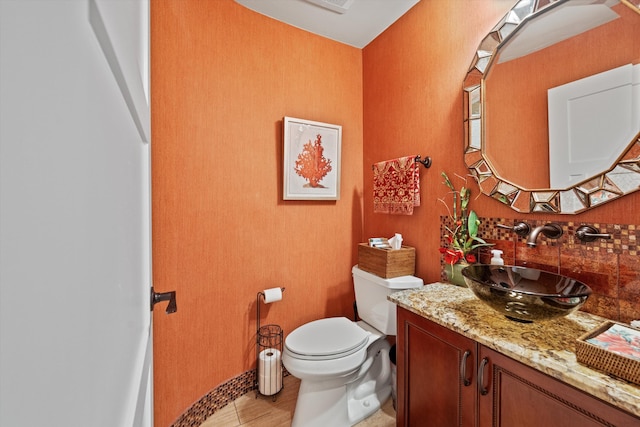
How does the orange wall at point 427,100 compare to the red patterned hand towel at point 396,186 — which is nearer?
the orange wall at point 427,100

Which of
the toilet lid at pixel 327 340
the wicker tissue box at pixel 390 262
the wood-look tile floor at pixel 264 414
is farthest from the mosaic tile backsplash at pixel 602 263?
the wood-look tile floor at pixel 264 414

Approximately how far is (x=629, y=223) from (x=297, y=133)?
5.67 feet

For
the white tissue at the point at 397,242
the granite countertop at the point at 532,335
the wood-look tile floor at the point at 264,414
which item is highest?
the white tissue at the point at 397,242

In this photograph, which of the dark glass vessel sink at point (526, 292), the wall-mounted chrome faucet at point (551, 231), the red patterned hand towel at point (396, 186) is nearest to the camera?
the dark glass vessel sink at point (526, 292)

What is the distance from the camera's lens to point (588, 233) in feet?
3.58

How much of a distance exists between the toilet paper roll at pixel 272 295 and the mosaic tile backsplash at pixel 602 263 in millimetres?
1371

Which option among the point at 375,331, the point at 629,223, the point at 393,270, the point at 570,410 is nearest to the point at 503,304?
the point at 570,410

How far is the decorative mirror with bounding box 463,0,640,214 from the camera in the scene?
3.42 feet

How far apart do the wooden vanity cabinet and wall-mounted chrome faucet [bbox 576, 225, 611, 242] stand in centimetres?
62

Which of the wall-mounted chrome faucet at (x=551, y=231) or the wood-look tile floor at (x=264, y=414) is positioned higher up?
the wall-mounted chrome faucet at (x=551, y=231)

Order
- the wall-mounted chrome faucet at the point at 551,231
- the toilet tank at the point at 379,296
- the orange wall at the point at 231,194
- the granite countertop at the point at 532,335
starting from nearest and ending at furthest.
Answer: the granite countertop at the point at 532,335
the wall-mounted chrome faucet at the point at 551,231
the orange wall at the point at 231,194
the toilet tank at the point at 379,296

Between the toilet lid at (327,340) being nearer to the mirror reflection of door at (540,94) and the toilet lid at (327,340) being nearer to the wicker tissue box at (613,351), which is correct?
the wicker tissue box at (613,351)

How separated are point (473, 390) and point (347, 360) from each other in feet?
2.10

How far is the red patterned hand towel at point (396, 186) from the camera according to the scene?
178 cm
